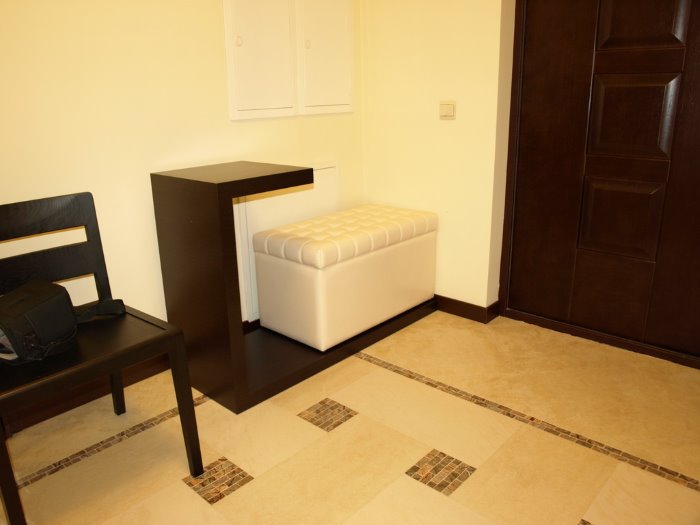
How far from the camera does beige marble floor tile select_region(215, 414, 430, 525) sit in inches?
69.6

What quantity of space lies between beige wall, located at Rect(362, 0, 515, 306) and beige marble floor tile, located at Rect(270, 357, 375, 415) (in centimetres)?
86

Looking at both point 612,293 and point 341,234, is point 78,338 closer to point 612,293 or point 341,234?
point 341,234

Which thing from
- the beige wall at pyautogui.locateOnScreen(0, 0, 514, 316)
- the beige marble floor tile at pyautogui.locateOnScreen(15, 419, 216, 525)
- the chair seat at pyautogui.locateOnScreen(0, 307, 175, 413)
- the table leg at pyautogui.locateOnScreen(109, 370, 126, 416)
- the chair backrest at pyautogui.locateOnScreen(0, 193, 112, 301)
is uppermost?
the beige wall at pyautogui.locateOnScreen(0, 0, 514, 316)

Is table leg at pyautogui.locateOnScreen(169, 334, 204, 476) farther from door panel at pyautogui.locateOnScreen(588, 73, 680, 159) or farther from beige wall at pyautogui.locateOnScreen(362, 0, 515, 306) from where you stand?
door panel at pyautogui.locateOnScreen(588, 73, 680, 159)

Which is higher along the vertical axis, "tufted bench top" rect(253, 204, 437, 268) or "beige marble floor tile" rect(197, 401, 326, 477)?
"tufted bench top" rect(253, 204, 437, 268)

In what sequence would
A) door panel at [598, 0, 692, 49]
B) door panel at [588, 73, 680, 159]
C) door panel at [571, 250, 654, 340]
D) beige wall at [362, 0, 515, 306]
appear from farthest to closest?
beige wall at [362, 0, 515, 306] < door panel at [571, 250, 654, 340] < door panel at [588, 73, 680, 159] < door panel at [598, 0, 692, 49]

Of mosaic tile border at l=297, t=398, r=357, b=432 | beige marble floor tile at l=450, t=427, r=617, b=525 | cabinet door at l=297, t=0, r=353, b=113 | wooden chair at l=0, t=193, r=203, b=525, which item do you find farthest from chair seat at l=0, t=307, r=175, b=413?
cabinet door at l=297, t=0, r=353, b=113

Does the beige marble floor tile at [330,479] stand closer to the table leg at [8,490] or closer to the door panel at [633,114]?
the table leg at [8,490]

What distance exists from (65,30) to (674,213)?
2.61 meters

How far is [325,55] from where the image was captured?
3018 mm

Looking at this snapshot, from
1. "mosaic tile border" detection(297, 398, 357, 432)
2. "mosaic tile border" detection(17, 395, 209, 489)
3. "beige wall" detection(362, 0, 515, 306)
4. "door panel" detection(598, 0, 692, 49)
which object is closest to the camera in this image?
"mosaic tile border" detection(17, 395, 209, 489)

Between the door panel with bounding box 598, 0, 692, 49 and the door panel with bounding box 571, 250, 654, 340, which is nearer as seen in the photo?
the door panel with bounding box 598, 0, 692, 49

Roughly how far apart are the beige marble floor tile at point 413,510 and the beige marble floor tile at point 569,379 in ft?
2.11

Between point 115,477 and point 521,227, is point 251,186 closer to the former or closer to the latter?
point 115,477
